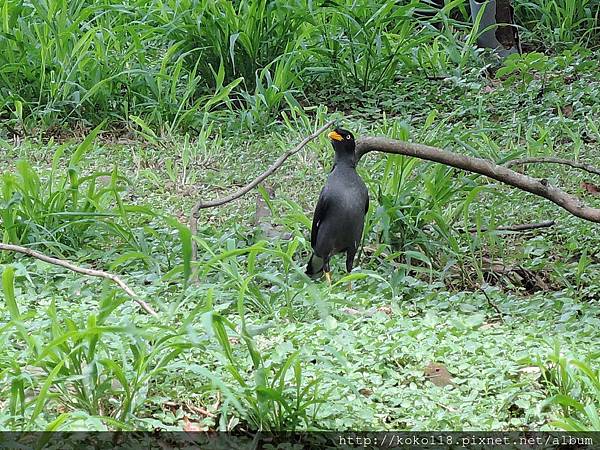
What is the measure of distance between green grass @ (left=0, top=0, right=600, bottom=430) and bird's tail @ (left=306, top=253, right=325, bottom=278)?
16 cm

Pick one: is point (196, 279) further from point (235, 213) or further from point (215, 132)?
point (215, 132)

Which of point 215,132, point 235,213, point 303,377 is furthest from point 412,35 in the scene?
point 303,377

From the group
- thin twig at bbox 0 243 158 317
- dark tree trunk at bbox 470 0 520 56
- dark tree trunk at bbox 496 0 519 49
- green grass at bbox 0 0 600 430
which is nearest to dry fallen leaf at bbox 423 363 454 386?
green grass at bbox 0 0 600 430

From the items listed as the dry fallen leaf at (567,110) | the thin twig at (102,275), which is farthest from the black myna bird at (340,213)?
the dry fallen leaf at (567,110)

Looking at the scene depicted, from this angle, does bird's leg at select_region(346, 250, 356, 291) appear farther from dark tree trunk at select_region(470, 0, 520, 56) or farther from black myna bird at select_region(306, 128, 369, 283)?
dark tree trunk at select_region(470, 0, 520, 56)

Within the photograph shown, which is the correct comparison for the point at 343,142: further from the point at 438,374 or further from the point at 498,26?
the point at 498,26

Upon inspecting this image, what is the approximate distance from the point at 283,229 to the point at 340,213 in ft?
2.17

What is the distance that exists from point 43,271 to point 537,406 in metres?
2.41

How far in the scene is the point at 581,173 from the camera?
627cm

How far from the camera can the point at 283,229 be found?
5.53 metres

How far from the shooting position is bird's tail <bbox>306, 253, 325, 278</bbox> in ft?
16.7

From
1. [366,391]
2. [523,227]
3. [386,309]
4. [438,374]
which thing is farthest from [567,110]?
[366,391]

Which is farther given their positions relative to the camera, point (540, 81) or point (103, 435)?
point (540, 81)

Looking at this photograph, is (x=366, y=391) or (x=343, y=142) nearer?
(x=366, y=391)
